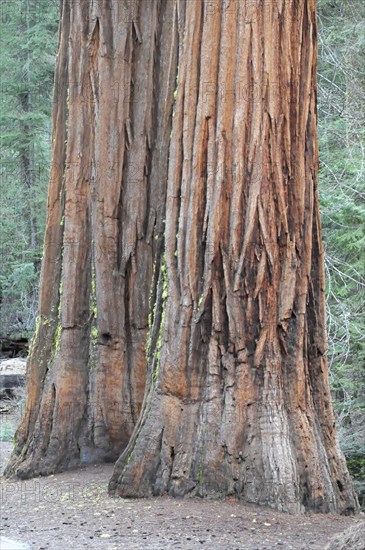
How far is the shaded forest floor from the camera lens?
5.25 metres

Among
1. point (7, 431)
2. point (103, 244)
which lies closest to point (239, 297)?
point (103, 244)

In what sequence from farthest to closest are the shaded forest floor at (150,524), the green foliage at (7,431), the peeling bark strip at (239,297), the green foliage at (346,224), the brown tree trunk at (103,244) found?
1. the green foliage at (7,431)
2. the green foliage at (346,224)
3. the brown tree trunk at (103,244)
4. the peeling bark strip at (239,297)
5. the shaded forest floor at (150,524)

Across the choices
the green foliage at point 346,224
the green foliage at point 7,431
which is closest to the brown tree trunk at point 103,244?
the green foliage at point 346,224

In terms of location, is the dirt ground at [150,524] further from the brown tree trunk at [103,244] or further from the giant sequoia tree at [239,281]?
the brown tree trunk at [103,244]

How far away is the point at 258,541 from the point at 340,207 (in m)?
6.26

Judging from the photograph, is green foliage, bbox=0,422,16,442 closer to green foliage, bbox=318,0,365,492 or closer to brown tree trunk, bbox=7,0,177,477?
brown tree trunk, bbox=7,0,177,477

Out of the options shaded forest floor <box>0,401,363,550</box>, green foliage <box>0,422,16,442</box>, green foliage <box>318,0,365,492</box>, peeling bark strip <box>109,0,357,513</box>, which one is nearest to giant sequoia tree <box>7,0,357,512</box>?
peeling bark strip <box>109,0,357,513</box>

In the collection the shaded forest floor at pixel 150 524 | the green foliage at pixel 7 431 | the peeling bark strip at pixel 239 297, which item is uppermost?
the peeling bark strip at pixel 239 297

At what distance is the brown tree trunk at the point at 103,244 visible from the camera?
24.5 feet

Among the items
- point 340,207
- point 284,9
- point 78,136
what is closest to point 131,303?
point 78,136

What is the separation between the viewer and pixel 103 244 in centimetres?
750

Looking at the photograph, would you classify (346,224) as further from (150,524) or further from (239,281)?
(150,524)

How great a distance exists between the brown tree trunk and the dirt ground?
0.94 m

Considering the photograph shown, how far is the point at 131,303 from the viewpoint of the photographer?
7527mm
